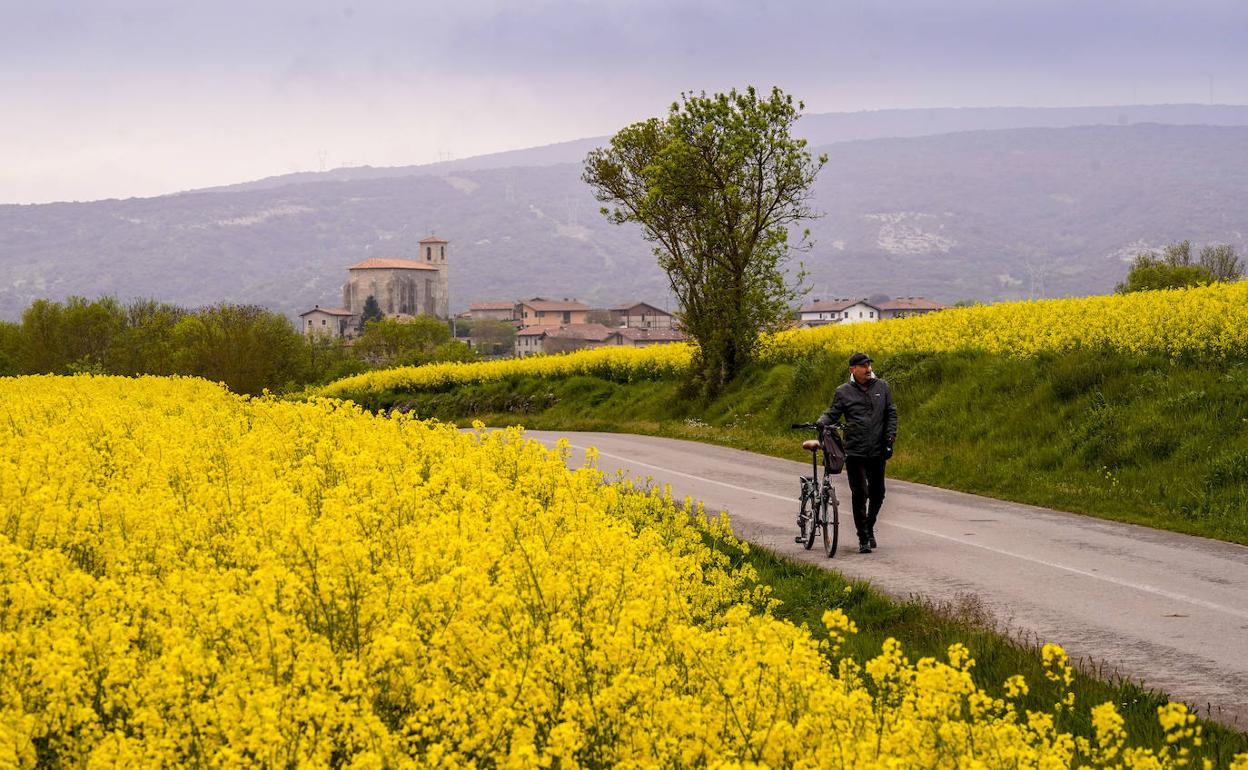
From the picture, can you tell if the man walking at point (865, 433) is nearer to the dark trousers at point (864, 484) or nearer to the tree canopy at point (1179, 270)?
the dark trousers at point (864, 484)

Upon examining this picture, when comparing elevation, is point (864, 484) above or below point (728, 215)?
below

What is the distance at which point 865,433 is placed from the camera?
13.5 metres

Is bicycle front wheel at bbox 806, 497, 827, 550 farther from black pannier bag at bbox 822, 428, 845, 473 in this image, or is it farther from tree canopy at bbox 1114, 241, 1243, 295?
tree canopy at bbox 1114, 241, 1243, 295

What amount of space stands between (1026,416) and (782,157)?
14062 mm

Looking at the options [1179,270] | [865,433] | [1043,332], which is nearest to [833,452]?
[865,433]

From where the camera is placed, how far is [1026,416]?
827 inches

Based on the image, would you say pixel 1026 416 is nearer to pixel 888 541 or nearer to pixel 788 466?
pixel 788 466

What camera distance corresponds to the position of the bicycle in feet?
43.8

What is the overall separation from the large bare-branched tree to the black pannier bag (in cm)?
1937

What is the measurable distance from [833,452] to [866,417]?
637 mm

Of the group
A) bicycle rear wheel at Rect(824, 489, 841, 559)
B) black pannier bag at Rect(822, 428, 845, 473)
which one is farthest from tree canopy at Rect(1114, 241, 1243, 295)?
black pannier bag at Rect(822, 428, 845, 473)

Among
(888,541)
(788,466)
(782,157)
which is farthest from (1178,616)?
(782,157)

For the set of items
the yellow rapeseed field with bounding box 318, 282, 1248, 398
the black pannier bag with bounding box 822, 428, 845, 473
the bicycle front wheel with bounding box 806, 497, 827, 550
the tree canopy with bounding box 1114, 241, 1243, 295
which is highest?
the tree canopy with bounding box 1114, 241, 1243, 295

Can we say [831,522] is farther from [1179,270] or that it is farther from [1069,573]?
[1179,270]
